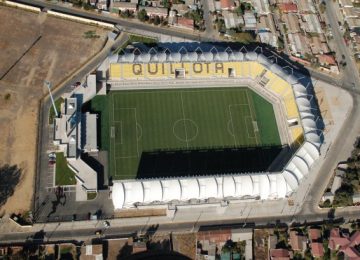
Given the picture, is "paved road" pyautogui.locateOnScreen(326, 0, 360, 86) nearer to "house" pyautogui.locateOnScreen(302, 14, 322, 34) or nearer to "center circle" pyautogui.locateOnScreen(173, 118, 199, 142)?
"house" pyautogui.locateOnScreen(302, 14, 322, 34)

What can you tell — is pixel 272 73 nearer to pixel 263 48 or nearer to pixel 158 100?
A: pixel 263 48

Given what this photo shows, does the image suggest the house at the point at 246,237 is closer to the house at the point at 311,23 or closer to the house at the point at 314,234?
the house at the point at 314,234

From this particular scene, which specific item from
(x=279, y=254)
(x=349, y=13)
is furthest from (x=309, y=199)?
(x=349, y=13)

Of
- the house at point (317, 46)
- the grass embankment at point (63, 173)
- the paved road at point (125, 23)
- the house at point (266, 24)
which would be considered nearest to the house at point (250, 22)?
the house at point (266, 24)

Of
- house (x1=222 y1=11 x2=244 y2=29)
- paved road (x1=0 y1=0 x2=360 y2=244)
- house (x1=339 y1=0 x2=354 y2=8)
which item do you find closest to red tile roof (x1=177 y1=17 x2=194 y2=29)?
paved road (x1=0 y1=0 x2=360 y2=244)

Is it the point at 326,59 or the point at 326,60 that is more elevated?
the point at 326,59

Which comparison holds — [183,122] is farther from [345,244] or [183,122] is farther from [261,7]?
[261,7]
